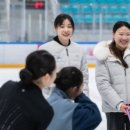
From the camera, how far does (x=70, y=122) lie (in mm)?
1501

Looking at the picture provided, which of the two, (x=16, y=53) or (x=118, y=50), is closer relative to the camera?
(x=118, y=50)

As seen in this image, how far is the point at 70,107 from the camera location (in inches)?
58.6

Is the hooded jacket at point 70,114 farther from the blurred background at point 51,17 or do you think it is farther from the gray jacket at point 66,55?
the blurred background at point 51,17

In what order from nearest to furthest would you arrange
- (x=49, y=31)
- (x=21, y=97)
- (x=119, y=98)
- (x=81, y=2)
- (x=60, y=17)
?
(x=21, y=97) → (x=119, y=98) → (x=60, y=17) → (x=49, y=31) → (x=81, y=2)

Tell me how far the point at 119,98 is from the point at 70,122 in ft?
2.43

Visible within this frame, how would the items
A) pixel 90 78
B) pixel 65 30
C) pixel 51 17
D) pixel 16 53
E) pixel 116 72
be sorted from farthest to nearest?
pixel 51 17, pixel 16 53, pixel 90 78, pixel 65 30, pixel 116 72

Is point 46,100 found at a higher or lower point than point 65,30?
lower

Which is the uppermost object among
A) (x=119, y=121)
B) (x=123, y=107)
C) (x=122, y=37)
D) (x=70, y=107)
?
(x=122, y=37)

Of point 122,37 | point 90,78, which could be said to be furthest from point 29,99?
point 90,78

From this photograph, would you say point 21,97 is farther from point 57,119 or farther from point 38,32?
point 38,32

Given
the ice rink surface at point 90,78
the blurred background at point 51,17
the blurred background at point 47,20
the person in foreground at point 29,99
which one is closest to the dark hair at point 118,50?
the person in foreground at point 29,99

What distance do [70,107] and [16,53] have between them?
6820mm

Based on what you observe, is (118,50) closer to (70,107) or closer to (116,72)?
(116,72)

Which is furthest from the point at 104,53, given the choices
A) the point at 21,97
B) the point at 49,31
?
the point at 49,31
